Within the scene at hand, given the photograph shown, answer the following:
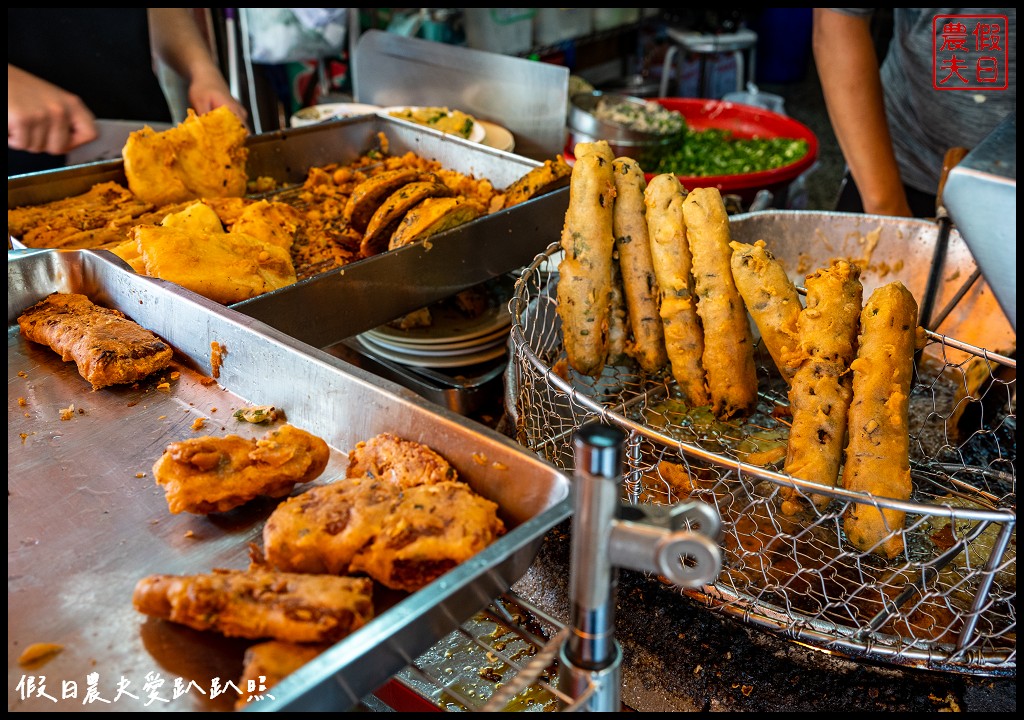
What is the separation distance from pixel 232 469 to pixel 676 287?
968 mm

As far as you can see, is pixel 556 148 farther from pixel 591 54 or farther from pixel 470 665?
pixel 591 54

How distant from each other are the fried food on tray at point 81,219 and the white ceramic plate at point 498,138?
1.36 meters

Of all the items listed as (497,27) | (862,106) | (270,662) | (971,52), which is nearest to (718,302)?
(270,662)

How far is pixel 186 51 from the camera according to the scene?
371 centimetres

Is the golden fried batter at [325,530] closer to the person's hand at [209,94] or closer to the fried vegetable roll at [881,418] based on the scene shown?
the fried vegetable roll at [881,418]

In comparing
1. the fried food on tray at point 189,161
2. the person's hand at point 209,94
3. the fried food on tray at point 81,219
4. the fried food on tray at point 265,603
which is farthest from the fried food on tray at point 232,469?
the person's hand at point 209,94

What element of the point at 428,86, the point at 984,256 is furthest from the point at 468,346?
the point at 428,86

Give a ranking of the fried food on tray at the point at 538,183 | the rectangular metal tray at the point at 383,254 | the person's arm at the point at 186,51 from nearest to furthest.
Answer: the rectangular metal tray at the point at 383,254 < the fried food on tray at the point at 538,183 < the person's arm at the point at 186,51

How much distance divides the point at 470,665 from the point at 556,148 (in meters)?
2.54

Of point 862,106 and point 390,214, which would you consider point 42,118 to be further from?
point 862,106

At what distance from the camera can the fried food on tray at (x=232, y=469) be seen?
1.27 m

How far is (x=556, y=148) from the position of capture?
3463 mm

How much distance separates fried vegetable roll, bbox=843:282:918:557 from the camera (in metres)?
1.32


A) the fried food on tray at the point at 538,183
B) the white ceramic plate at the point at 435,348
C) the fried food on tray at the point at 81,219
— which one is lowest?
the white ceramic plate at the point at 435,348
